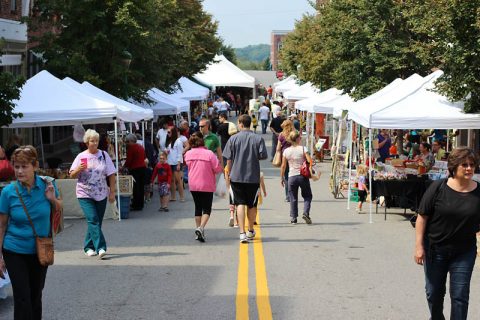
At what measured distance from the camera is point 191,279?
970cm

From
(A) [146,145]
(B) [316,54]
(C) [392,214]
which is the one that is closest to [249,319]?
(C) [392,214]

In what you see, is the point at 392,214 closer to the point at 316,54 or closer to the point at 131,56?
the point at 131,56

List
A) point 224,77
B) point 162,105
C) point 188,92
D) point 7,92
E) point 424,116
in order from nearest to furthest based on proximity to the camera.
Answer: point 7,92
point 424,116
point 162,105
point 188,92
point 224,77

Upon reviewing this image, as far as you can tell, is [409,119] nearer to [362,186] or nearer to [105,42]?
[362,186]

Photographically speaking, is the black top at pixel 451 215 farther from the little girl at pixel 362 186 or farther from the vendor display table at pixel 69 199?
the little girl at pixel 362 186

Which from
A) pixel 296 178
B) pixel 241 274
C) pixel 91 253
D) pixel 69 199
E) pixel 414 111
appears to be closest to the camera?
pixel 241 274

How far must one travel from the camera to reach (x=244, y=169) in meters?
12.3

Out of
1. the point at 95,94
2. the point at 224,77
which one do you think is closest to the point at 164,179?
the point at 95,94

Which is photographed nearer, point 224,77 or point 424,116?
point 424,116

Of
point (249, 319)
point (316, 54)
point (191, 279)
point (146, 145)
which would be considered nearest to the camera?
point (249, 319)

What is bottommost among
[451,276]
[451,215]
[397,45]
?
[451,276]

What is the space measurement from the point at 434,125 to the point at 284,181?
4363 millimetres

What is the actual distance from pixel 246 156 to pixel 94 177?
2.49 metres

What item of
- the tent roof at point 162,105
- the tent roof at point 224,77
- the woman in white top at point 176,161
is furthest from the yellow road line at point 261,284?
the tent roof at point 224,77
